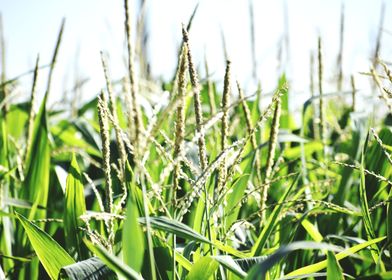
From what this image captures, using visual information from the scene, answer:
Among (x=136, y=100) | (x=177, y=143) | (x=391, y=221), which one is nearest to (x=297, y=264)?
(x=391, y=221)

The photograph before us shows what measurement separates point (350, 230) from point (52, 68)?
1.12 meters

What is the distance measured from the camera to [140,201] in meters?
1.15

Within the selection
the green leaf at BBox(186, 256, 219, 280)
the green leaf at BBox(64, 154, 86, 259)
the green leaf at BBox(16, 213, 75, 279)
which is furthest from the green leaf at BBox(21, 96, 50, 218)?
the green leaf at BBox(186, 256, 219, 280)

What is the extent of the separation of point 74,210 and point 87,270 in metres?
0.34

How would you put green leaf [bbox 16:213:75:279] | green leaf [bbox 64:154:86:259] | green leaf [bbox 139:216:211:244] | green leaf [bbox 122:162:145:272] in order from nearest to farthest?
green leaf [bbox 122:162:145:272]
green leaf [bbox 139:216:211:244]
green leaf [bbox 16:213:75:279]
green leaf [bbox 64:154:86:259]

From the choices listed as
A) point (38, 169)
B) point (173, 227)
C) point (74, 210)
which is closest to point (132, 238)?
point (173, 227)

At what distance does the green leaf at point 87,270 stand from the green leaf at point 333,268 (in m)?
0.41

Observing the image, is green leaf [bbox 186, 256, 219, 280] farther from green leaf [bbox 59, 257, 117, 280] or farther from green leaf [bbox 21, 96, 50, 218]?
green leaf [bbox 21, 96, 50, 218]

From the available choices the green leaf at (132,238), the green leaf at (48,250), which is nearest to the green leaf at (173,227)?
the green leaf at (132,238)

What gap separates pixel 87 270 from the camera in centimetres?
99

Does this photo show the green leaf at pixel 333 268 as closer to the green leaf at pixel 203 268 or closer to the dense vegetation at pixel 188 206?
the dense vegetation at pixel 188 206

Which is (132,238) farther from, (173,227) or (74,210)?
(74,210)

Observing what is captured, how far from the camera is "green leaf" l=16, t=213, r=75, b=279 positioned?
3.67 feet

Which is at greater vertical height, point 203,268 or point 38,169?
point 38,169
